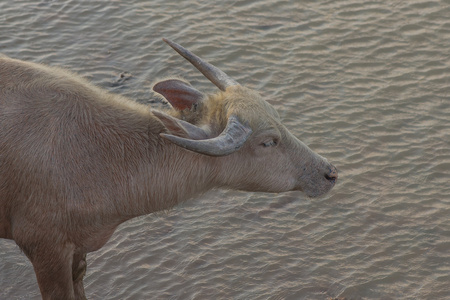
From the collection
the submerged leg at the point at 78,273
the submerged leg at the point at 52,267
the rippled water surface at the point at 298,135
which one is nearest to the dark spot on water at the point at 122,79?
the rippled water surface at the point at 298,135

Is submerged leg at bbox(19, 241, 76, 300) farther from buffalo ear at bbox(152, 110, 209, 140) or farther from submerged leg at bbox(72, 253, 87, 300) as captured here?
buffalo ear at bbox(152, 110, 209, 140)

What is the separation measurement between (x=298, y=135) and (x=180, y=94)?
2.68 metres

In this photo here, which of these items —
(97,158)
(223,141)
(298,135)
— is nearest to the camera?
(223,141)

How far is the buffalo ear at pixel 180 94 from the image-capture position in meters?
5.11

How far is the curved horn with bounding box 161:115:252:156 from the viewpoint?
13.7 feet

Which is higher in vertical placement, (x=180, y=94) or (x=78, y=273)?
(x=180, y=94)

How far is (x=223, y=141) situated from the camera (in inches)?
175

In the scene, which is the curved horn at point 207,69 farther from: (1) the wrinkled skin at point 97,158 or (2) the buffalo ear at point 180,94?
(2) the buffalo ear at point 180,94

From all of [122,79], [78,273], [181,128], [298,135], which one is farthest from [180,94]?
[122,79]

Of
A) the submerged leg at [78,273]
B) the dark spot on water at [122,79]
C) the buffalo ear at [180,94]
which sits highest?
the buffalo ear at [180,94]

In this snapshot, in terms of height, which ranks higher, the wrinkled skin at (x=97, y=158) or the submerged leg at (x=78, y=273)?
the wrinkled skin at (x=97, y=158)

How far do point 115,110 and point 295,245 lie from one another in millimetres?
2236

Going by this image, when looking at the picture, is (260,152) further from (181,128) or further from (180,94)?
(181,128)

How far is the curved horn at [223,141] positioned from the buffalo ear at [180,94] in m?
0.50
